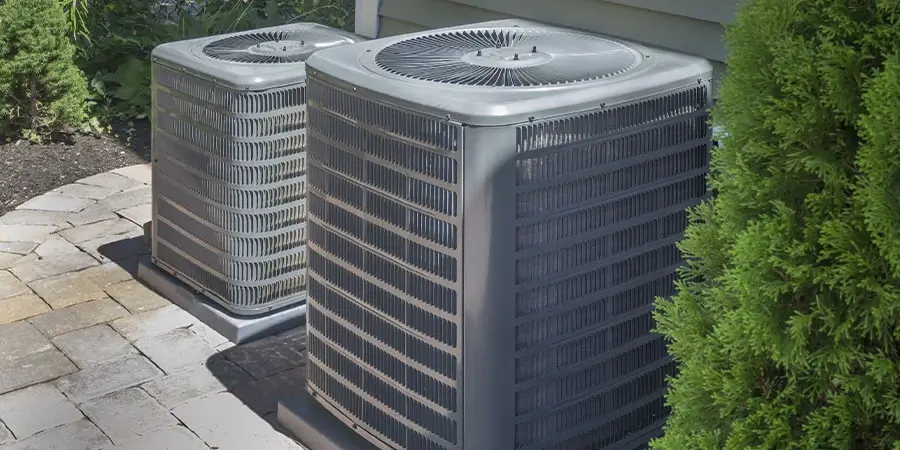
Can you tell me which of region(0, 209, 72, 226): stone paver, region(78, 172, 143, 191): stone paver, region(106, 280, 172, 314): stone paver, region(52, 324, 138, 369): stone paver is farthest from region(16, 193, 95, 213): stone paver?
region(52, 324, 138, 369): stone paver

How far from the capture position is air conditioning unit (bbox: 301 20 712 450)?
8.38ft

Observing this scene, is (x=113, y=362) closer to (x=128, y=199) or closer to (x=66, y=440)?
(x=66, y=440)

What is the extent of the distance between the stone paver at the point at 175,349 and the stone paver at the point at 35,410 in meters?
0.35

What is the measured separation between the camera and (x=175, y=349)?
12.5 feet

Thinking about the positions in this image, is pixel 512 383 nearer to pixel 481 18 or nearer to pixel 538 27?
pixel 538 27

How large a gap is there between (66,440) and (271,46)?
5.12ft

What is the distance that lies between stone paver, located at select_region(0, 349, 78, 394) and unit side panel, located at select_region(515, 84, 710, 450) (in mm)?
1733

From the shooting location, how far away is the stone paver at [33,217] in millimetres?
5039

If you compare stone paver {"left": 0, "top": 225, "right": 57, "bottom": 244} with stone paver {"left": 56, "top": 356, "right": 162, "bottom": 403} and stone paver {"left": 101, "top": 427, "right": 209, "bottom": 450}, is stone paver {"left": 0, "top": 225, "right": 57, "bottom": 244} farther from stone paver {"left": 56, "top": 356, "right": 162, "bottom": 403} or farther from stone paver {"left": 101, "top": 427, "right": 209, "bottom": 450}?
stone paver {"left": 101, "top": 427, "right": 209, "bottom": 450}

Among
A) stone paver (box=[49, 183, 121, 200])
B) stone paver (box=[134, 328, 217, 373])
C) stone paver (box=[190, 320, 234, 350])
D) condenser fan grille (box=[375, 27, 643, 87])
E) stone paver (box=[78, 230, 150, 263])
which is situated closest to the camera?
condenser fan grille (box=[375, 27, 643, 87])

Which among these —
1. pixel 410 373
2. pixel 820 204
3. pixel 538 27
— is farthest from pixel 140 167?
pixel 820 204

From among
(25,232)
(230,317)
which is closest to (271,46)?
(230,317)

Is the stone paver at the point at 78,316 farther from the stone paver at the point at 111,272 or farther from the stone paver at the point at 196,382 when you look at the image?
the stone paver at the point at 196,382

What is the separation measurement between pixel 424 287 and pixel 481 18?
77.0 inches
